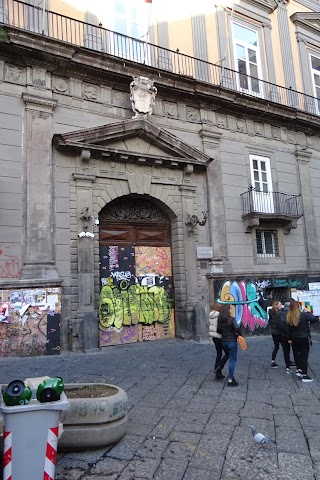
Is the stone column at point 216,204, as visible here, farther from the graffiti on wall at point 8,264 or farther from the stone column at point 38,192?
the graffiti on wall at point 8,264

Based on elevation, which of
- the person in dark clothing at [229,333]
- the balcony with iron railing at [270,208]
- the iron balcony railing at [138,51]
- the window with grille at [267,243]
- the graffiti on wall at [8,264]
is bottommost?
the person in dark clothing at [229,333]

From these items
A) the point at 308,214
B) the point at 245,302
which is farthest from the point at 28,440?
the point at 308,214

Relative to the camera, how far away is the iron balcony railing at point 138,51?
424 inches

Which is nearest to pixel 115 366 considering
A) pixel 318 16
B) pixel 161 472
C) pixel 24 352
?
pixel 24 352

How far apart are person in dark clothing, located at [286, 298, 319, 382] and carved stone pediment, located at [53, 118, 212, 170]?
688 cm

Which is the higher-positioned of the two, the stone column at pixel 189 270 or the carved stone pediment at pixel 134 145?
the carved stone pediment at pixel 134 145

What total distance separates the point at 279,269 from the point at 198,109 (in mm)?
6668

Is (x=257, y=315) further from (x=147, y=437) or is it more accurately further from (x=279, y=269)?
(x=147, y=437)

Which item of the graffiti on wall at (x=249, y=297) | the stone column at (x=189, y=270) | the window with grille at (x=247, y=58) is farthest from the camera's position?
the window with grille at (x=247, y=58)

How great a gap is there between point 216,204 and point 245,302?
352 centimetres

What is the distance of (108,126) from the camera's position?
1092 cm

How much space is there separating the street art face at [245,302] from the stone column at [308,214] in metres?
3.16

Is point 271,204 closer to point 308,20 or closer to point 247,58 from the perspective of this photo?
point 247,58

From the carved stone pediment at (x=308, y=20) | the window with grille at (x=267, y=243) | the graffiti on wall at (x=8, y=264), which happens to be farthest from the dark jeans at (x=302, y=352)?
the carved stone pediment at (x=308, y=20)
